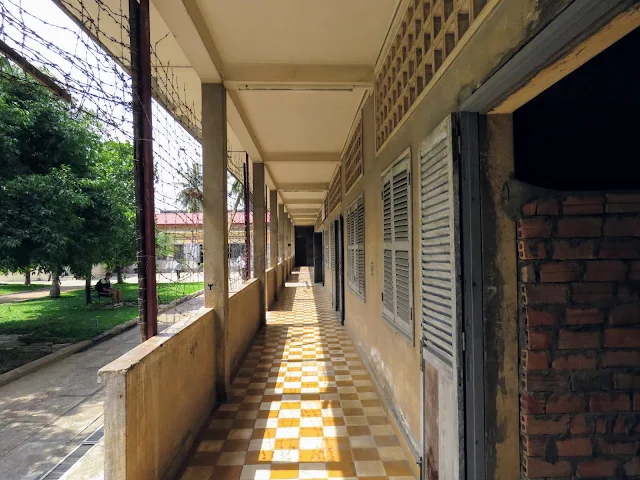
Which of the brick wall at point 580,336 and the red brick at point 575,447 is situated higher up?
the brick wall at point 580,336

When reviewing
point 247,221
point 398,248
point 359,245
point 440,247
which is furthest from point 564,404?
point 247,221

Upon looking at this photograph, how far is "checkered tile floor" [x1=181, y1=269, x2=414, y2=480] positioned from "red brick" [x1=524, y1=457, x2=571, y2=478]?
3.34 feet

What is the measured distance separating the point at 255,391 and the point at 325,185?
21.6 feet

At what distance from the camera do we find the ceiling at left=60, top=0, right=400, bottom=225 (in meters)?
2.56

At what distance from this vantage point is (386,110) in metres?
3.16

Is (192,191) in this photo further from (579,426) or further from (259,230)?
(259,230)

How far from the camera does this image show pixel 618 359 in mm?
1539

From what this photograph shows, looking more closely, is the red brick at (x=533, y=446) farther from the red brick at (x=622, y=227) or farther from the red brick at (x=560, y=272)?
the red brick at (x=622, y=227)

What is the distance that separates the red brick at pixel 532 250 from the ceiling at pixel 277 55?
1.96 meters

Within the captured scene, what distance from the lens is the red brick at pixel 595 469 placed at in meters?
1.51

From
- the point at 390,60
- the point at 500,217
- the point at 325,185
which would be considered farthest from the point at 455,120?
the point at 325,185

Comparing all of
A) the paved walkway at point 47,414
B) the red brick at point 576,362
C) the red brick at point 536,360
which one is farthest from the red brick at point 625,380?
the paved walkway at point 47,414

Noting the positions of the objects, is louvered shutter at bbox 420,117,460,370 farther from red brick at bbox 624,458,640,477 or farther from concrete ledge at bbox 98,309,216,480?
concrete ledge at bbox 98,309,216,480

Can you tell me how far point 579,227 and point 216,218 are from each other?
2828mm
